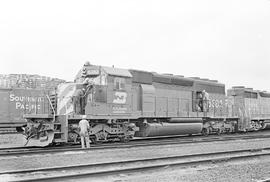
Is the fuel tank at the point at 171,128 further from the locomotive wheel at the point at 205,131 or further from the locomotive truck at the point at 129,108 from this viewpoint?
the locomotive wheel at the point at 205,131

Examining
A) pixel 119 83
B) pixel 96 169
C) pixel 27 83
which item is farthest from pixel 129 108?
pixel 27 83

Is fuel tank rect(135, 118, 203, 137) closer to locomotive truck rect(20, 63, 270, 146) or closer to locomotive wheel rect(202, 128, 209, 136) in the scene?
locomotive truck rect(20, 63, 270, 146)


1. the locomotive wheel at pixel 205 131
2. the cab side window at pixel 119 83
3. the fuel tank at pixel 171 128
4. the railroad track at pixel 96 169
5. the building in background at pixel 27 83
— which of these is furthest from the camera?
the building in background at pixel 27 83

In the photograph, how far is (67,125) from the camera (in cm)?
1181

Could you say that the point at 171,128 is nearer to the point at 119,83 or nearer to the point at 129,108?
the point at 129,108

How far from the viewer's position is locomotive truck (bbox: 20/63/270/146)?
1214cm

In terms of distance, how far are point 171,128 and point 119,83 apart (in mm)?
3865

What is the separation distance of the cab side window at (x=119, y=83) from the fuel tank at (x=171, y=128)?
2.24 m

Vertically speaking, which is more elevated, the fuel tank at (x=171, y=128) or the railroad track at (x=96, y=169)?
the fuel tank at (x=171, y=128)

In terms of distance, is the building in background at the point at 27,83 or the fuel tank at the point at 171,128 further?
the building in background at the point at 27,83

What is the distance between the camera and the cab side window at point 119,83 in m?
13.7

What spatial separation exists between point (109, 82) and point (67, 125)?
8.89 feet

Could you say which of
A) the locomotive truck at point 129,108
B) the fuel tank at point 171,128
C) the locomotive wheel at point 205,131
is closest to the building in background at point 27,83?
the locomotive truck at point 129,108

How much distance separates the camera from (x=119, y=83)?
13.9m
